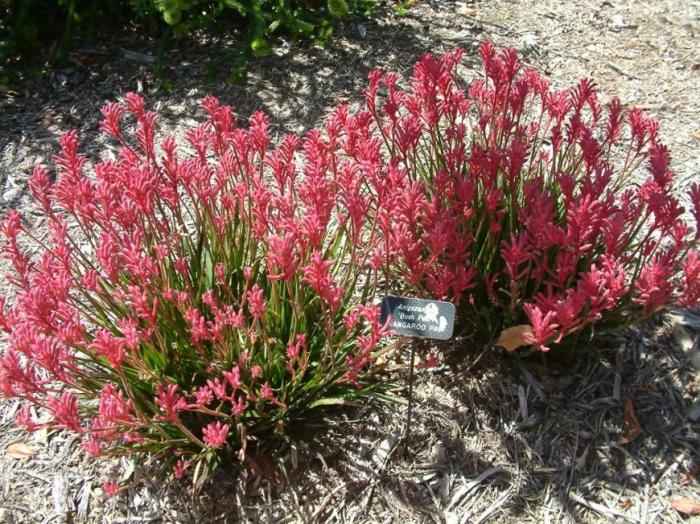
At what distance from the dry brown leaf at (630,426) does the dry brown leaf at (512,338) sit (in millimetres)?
615

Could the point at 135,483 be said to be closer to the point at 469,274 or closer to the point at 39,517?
the point at 39,517

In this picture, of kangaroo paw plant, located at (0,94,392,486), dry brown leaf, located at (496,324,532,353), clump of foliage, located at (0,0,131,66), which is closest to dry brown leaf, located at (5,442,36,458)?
kangaroo paw plant, located at (0,94,392,486)

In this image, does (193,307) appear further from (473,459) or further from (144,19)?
(144,19)

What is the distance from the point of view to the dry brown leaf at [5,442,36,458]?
9.55 ft

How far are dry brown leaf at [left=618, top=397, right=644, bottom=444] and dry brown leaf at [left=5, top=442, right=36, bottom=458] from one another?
2.64m

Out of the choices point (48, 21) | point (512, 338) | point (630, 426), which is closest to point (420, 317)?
point (512, 338)

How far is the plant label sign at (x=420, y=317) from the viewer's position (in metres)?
2.28

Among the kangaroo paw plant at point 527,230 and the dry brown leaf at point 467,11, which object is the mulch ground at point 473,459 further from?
the dry brown leaf at point 467,11

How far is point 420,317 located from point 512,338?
62 centimetres

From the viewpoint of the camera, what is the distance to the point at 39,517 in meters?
2.72

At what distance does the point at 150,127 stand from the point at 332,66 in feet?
8.75

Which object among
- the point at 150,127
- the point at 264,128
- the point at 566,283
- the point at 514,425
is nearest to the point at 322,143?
the point at 264,128

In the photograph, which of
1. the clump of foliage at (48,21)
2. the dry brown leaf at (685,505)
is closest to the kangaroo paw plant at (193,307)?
the dry brown leaf at (685,505)

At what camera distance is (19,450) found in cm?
293
